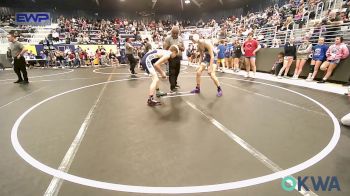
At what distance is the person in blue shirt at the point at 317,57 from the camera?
298 inches

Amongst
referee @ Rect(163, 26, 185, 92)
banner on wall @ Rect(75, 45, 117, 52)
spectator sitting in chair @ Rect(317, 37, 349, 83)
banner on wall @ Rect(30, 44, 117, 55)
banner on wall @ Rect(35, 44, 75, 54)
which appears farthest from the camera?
banner on wall @ Rect(75, 45, 117, 52)

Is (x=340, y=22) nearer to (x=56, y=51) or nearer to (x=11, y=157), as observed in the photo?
(x=11, y=157)

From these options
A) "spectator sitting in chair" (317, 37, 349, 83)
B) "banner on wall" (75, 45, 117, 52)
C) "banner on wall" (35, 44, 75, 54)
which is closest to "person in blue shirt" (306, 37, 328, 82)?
"spectator sitting in chair" (317, 37, 349, 83)

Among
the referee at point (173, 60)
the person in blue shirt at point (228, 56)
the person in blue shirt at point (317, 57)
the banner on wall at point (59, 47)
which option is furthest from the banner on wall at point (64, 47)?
the person in blue shirt at point (317, 57)

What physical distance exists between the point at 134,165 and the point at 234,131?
62.7 inches

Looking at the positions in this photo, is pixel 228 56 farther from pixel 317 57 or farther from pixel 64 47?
pixel 64 47

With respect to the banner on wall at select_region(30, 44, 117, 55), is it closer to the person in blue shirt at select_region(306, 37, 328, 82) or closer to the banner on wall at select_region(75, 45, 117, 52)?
the banner on wall at select_region(75, 45, 117, 52)

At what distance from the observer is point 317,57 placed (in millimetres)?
7688

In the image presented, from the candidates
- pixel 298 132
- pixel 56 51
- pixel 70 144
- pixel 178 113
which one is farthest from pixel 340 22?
pixel 56 51

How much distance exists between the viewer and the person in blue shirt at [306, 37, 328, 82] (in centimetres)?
757

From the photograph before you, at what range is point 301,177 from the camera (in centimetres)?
208

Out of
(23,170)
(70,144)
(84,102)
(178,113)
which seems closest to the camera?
(23,170)

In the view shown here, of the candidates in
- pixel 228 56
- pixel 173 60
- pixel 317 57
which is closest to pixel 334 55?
pixel 317 57

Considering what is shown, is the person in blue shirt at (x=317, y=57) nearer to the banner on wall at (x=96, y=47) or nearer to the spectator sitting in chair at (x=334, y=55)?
the spectator sitting in chair at (x=334, y=55)
